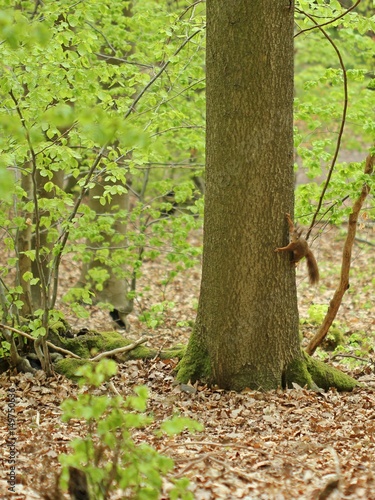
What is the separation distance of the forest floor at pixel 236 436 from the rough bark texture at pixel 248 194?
0.42m

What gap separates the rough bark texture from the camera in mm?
5863

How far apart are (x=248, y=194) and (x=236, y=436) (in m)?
2.09

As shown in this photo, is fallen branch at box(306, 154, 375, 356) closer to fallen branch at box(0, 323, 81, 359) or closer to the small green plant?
fallen branch at box(0, 323, 81, 359)

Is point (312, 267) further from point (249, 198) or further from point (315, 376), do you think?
point (315, 376)

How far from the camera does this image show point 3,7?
5.72 metres

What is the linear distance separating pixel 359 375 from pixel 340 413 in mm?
1610

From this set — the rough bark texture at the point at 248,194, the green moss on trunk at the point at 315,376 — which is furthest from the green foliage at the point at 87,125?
the green moss on trunk at the point at 315,376

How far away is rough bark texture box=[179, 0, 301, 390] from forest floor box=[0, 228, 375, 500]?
42 cm

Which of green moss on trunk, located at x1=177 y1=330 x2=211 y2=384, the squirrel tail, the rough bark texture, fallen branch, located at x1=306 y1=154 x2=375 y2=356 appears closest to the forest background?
fallen branch, located at x1=306 y1=154 x2=375 y2=356

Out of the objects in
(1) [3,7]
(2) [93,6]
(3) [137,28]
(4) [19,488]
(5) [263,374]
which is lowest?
(4) [19,488]

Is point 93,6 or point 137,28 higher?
point 137,28

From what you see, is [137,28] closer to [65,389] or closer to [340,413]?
[65,389]

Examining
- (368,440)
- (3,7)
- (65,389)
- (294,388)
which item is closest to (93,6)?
(3,7)

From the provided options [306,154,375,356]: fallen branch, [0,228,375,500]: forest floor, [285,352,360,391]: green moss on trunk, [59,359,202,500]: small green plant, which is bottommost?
[0,228,375,500]: forest floor
